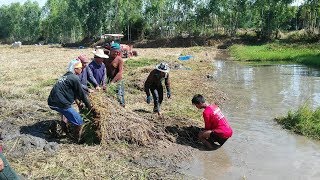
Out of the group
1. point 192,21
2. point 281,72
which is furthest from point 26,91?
Result: point 192,21

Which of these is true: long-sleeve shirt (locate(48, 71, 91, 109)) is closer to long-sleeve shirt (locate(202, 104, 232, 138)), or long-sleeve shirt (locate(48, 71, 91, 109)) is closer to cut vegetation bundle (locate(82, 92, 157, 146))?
cut vegetation bundle (locate(82, 92, 157, 146))

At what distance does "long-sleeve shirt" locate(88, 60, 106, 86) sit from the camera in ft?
24.2

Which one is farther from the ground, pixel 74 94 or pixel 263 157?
pixel 74 94

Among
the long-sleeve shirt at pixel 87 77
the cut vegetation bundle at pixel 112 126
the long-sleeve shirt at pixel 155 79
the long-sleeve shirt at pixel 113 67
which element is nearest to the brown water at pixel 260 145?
the cut vegetation bundle at pixel 112 126

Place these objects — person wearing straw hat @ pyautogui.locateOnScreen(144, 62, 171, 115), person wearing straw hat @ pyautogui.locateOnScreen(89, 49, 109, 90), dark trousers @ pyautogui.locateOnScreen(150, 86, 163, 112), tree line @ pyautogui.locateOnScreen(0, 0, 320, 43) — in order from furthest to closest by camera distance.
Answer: tree line @ pyautogui.locateOnScreen(0, 0, 320, 43)
dark trousers @ pyautogui.locateOnScreen(150, 86, 163, 112)
person wearing straw hat @ pyautogui.locateOnScreen(144, 62, 171, 115)
person wearing straw hat @ pyautogui.locateOnScreen(89, 49, 109, 90)

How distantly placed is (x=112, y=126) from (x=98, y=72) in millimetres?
1360

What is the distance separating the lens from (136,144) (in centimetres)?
649

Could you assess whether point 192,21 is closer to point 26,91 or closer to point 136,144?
point 26,91

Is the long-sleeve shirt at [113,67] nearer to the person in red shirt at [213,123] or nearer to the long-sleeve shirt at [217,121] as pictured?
Answer: the person in red shirt at [213,123]

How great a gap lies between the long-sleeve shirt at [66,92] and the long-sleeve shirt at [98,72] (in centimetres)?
135

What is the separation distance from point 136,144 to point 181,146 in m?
0.84

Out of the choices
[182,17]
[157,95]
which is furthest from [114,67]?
[182,17]

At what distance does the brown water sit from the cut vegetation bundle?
105 cm

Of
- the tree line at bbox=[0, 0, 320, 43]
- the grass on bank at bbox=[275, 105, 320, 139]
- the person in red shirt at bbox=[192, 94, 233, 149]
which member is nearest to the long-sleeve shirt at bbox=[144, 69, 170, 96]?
the person in red shirt at bbox=[192, 94, 233, 149]
